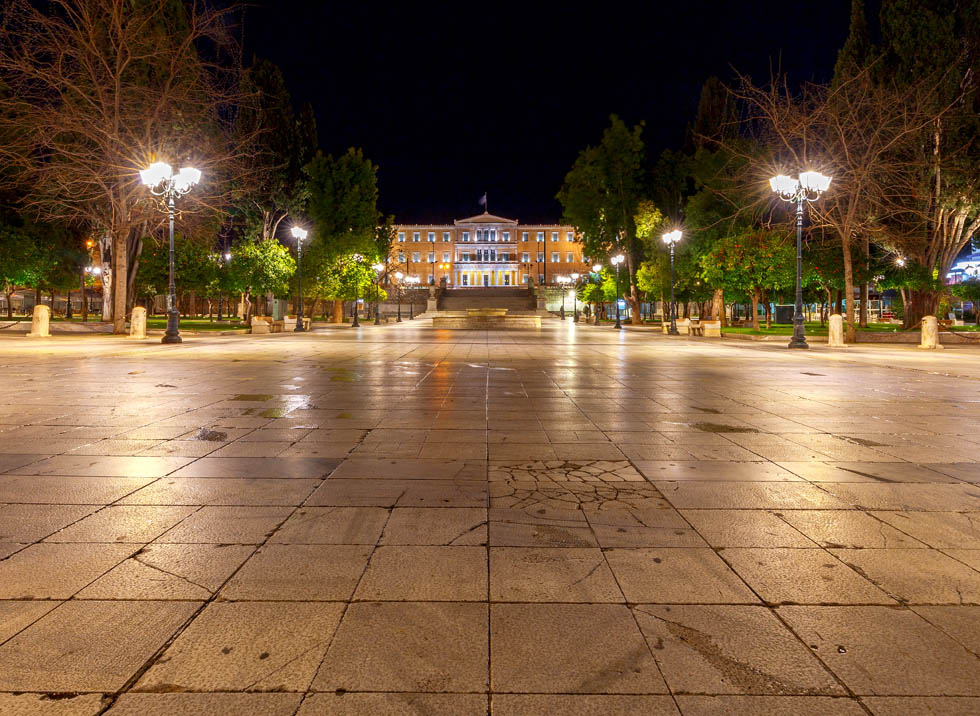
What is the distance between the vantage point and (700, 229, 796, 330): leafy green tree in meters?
35.1

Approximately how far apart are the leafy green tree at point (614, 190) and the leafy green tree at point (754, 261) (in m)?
15.6

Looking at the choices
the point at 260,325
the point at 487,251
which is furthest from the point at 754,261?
the point at 487,251

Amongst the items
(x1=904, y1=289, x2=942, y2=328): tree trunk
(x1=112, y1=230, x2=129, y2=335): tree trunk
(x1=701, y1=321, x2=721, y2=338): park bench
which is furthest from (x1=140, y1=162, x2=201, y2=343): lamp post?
(x1=904, y1=289, x2=942, y2=328): tree trunk

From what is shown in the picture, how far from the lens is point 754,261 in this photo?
36188mm

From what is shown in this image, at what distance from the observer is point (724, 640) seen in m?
3.03

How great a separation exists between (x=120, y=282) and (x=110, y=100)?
8163 mm

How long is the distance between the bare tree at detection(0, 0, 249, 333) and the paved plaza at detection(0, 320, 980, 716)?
24344mm

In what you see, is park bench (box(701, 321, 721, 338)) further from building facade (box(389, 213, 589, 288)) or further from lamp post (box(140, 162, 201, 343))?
building facade (box(389, 213, 589, 288))

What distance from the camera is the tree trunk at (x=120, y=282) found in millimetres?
31953

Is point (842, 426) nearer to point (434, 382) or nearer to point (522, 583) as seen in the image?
point (522, 583)

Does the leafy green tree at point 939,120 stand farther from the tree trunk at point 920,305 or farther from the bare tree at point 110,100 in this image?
the bare tree at point 110,100

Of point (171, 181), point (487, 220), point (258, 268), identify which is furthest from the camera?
point (487, 220)

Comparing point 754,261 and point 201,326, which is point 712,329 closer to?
point 754,261

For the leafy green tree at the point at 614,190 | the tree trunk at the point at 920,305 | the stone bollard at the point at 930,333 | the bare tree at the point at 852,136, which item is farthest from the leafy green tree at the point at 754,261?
the leafy green tree at the point at 614,190
